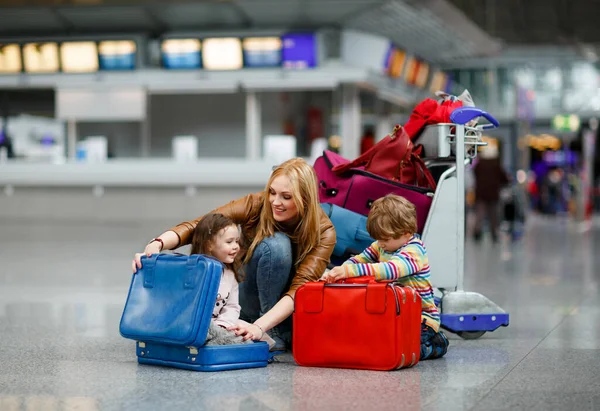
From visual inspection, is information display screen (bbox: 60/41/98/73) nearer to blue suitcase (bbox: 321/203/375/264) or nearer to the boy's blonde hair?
blue suitcase (bbox: 321/203/375/264)

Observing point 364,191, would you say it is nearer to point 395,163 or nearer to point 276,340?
point 395,163

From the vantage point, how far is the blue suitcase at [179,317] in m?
3.91

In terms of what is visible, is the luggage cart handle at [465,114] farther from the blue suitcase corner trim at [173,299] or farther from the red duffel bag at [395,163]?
the blue suitcase corner trim at [173,299]

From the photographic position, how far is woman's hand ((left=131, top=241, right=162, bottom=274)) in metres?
4.21

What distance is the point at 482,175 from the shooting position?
16.7 m

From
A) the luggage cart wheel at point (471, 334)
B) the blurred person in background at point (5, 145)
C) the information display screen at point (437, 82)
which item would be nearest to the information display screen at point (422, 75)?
the information display screen at point (437, 82)

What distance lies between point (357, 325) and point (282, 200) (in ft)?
2.36

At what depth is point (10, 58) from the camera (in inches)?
775

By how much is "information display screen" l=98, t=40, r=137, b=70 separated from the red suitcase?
616 inches

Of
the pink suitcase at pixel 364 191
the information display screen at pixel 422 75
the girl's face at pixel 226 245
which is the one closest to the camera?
the girl's face at pixel 226 245

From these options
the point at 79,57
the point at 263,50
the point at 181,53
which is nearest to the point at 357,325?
the point at 263,50

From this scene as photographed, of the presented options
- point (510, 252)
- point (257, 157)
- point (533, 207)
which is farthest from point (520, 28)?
point (510, 252)

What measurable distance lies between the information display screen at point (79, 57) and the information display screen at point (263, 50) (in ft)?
10.2

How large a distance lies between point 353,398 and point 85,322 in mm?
2878
